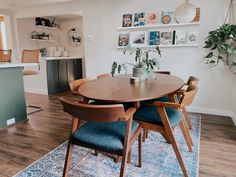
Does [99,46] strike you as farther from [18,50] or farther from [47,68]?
[18,50]

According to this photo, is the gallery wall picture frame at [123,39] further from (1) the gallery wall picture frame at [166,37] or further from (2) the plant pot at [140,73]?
(2) the plant pot at [140,73]

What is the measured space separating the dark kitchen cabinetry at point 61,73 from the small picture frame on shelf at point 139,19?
7.73 ft

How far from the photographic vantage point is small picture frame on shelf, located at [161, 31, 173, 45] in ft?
10.8

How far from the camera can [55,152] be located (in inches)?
79.8

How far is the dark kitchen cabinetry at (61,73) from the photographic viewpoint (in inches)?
184

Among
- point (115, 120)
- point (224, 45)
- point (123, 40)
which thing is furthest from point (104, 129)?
point (123, 40)

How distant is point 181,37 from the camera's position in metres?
3.23

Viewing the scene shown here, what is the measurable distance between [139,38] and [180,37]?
0.73 metres

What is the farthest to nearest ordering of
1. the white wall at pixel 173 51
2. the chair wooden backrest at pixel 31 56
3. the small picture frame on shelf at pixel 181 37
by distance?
1. the chair wooden backrest at pixel 31 56
2. the small picture frame on shelf at pixel 181 37
3. the white wall at pixel 173 51

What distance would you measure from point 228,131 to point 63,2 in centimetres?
391

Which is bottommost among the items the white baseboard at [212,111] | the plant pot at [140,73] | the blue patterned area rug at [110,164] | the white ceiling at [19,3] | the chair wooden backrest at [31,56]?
the blue patterned area rug at [110,164]

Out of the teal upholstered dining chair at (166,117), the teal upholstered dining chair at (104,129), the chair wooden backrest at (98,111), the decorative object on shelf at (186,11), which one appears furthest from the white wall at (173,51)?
the chair wooden backrest at (98,111)

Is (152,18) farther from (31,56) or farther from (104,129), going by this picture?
(104,129)

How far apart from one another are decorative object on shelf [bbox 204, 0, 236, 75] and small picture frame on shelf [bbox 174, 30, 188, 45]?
36 cm
